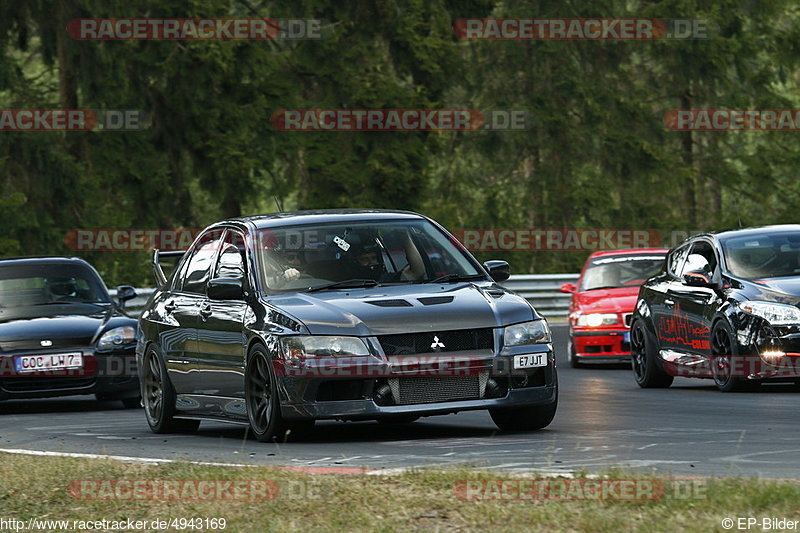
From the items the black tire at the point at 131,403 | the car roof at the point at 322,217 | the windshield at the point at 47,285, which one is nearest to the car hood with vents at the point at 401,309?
the car roof at the point at 322,217

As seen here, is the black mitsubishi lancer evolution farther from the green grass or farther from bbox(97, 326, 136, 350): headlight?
bbox(97, 326, 136, 350): headlight

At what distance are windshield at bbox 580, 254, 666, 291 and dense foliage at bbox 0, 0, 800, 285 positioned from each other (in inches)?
590

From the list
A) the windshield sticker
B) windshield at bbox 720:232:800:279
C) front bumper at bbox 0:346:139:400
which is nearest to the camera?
the windshield sticker

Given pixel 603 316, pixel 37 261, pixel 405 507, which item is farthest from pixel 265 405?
pixel 603 316

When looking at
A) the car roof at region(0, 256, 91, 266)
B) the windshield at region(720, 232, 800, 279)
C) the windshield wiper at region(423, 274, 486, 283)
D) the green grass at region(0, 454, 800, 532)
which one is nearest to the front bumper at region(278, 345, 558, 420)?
the windshield wiper at region(423, 274, 486, 283)

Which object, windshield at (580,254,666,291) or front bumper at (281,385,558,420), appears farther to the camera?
windshield at (580,254,666,291)

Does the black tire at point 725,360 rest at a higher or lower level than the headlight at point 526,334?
lower

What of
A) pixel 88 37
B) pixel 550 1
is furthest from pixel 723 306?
pixel 550 1

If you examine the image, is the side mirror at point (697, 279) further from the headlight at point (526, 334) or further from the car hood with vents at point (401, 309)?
the headlight at point (526, 334)

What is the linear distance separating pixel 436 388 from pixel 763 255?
6.15m

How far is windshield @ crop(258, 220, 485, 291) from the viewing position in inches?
473

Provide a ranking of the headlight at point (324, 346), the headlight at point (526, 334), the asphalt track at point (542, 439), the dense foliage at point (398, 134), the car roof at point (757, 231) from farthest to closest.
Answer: the dense foliage at point (398, 134) → the car roof at point (757, 231) → the headlight at point (526, 334) → the headlight at point (324, 346) → the asphalt track at point (542, 439)

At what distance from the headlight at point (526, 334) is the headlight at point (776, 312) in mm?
4338

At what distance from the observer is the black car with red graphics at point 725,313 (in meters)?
15.3
